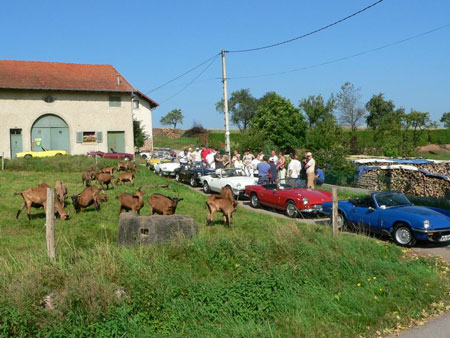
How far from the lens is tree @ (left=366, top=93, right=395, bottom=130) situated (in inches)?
3241

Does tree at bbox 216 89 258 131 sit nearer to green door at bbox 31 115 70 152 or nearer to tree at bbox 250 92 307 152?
tree at bbox 250 92 307 152

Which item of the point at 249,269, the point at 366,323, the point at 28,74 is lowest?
the point at 366,323

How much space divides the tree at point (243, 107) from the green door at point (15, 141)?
6835 centimetres

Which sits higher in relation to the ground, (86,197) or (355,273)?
(86,197)

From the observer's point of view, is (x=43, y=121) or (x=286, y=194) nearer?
(x=286, y=194)

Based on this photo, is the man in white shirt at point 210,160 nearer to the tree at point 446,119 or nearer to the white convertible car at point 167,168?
the white convertible car at point 167,168

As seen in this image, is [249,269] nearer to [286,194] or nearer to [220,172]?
[286,194]

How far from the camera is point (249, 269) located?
8.34 m

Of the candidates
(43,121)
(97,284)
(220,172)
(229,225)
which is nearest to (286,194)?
(229,225)

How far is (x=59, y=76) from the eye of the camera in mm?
39719

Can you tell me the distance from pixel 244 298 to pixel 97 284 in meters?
2.38

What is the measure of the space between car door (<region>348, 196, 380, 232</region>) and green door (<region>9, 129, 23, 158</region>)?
31.7m

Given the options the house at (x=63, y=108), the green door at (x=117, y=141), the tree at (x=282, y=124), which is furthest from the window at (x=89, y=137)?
the tree at (x=282, y=124)

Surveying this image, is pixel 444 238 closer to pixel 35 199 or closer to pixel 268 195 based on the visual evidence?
pixel 268 195
